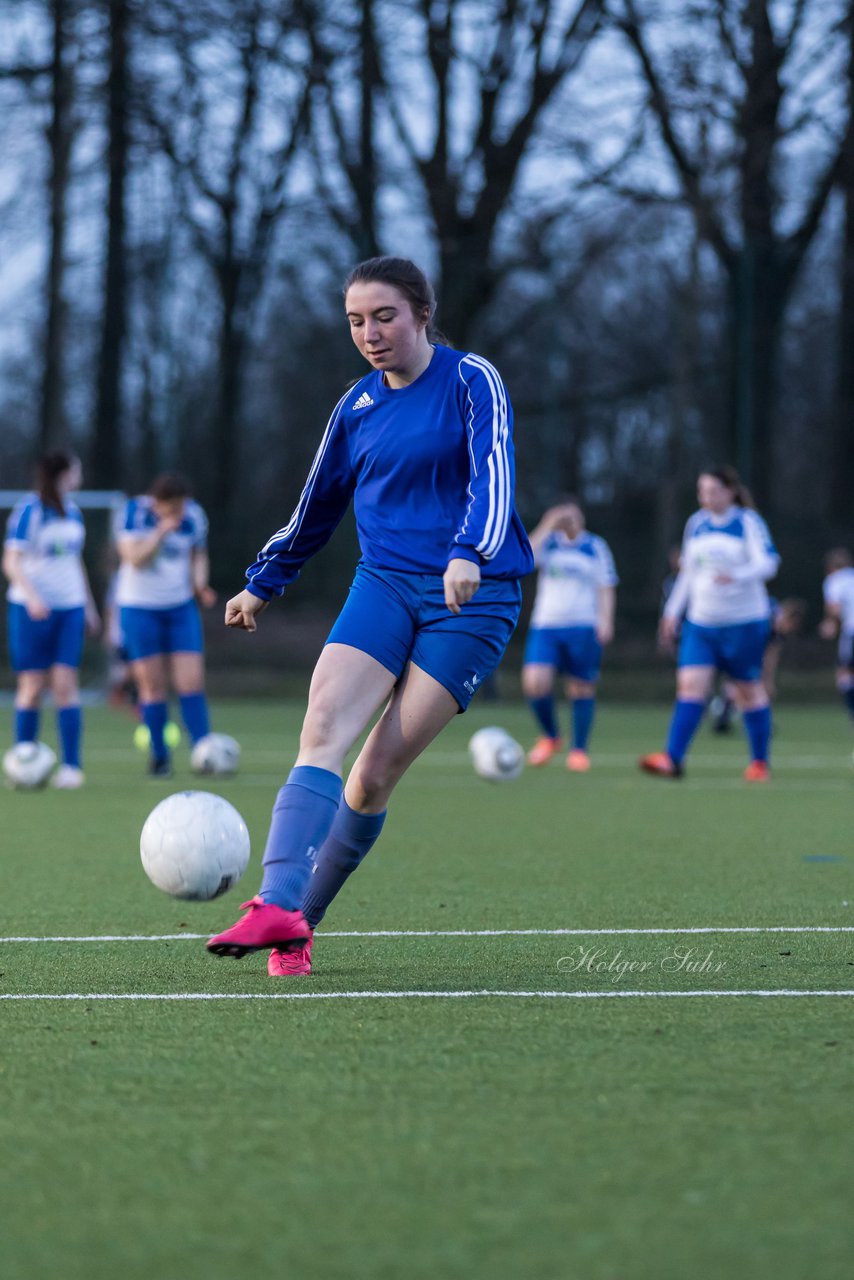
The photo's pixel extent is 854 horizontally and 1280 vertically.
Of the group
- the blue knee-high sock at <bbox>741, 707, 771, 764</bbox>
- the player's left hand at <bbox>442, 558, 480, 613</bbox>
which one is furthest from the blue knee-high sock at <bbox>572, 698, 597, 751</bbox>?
the player's left hand at <bbox>442, 558, 480, 613</bbox>

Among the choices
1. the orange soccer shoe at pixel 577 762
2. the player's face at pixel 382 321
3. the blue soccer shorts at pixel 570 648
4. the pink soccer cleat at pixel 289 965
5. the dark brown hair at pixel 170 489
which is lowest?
the orange soccer shoe at pixel 577 762

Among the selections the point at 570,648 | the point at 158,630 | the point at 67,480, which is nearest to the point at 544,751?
the point at 570,648

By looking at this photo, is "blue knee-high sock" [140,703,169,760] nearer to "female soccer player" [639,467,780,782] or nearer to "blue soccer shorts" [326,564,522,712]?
"female soccer player" [639,467,780,782]

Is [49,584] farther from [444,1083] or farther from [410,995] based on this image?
[444,1083]

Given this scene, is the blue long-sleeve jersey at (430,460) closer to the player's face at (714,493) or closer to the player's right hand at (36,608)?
the player's right hand at (36,608)

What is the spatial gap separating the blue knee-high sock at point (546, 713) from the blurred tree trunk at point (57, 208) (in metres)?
16.2

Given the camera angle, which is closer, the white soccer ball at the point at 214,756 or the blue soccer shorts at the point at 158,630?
the blue soccer shorts at the point at 158,630

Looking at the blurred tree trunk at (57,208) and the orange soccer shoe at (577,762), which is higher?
the blurred tree trunk at (57,208)

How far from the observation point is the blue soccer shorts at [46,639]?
1217cm

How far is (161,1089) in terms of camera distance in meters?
3.89

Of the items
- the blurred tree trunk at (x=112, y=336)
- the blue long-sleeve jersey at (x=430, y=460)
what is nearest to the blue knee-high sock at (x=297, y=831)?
the blue long-sleeve jersey at (x=430, y=460)

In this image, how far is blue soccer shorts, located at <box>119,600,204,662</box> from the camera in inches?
485

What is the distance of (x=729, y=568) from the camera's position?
12.3 metres

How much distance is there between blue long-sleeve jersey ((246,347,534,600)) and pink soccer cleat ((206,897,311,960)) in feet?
3.24
